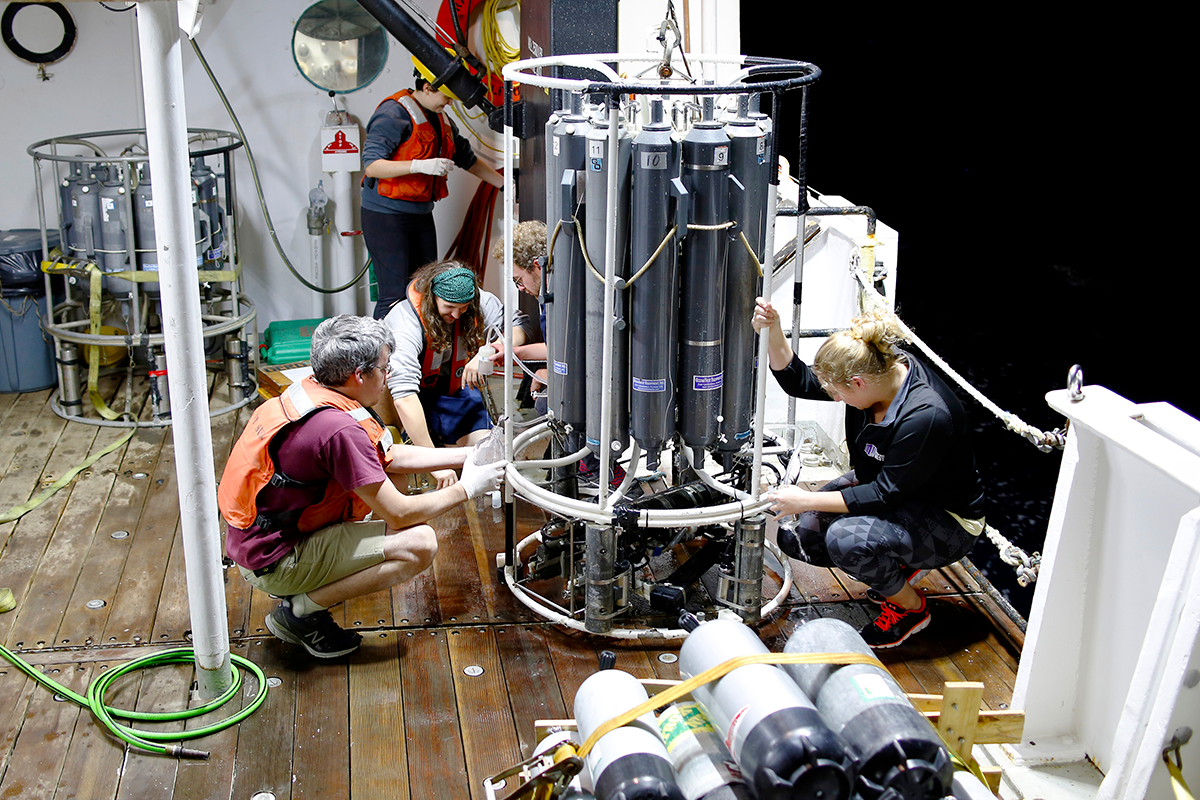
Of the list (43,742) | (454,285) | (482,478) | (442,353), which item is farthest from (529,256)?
(43,742)

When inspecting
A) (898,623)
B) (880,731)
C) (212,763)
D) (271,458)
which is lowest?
(212,763)

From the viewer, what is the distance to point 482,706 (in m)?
3.43

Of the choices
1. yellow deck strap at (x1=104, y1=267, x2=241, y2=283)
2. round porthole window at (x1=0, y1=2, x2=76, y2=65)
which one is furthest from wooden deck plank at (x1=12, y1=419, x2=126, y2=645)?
round porthole window at (x1=0, y1=2, x2=76, y2=65)

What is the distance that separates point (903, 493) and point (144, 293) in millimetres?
4170

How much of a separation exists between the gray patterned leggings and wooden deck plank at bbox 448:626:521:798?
1.19 m

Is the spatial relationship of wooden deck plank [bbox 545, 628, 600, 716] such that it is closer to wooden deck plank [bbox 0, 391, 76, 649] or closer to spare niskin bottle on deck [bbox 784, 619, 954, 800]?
spare niskin bottle on deck [bbox 784, 619, 954, 800]

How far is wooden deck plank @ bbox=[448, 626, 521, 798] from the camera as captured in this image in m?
3.18

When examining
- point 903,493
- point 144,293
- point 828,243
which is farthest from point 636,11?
point 144,293

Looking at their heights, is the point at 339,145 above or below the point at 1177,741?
above

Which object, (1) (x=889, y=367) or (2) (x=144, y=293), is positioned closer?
(1) (x=889, y=367)

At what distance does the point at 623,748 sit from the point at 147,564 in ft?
8.61

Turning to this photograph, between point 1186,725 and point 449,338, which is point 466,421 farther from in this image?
point 1186,725

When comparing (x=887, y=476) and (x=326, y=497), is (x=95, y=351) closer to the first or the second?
(x=326, y=497)

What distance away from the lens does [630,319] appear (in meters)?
3.43
